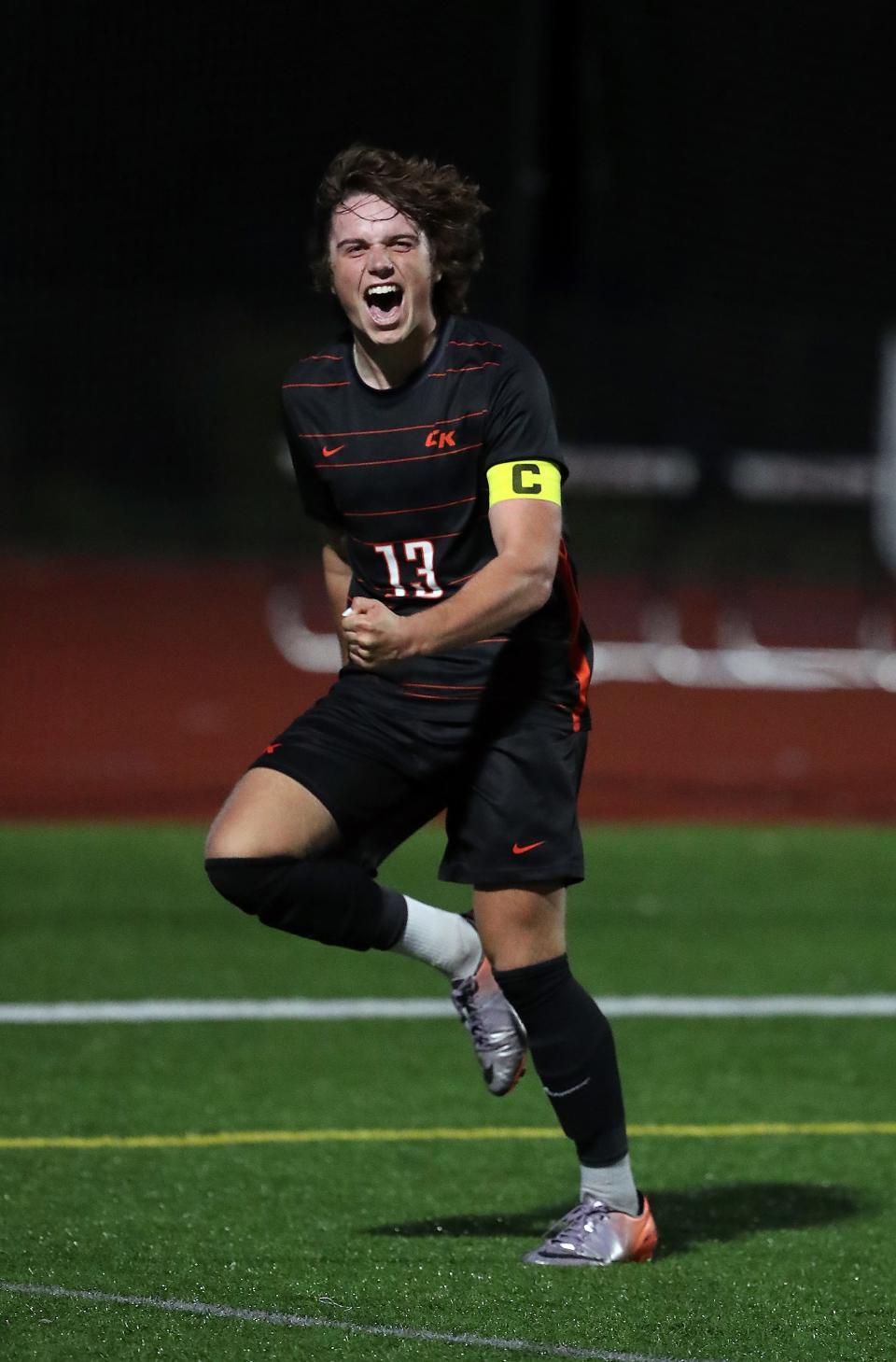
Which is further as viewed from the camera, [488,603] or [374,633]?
[488,603]

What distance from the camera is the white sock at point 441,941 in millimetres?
4379

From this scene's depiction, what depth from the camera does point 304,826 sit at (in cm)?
413

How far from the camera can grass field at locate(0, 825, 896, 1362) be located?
378 cm

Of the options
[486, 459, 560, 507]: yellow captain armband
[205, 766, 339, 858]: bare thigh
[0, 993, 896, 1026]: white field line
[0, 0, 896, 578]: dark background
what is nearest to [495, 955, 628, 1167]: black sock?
[205, 766, 339, 858]: bare thigh

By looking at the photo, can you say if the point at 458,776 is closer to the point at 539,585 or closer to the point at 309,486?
the point at 539,585

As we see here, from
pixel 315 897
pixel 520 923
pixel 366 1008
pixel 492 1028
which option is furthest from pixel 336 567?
pixel 366 1008

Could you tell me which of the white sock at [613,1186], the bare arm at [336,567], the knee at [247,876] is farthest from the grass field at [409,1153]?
the bare arm at [336,567]

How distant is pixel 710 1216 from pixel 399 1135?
92 cm

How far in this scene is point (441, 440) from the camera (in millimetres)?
4109

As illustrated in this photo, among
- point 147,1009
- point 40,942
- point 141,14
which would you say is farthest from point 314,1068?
point 141,14

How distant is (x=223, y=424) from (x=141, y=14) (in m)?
7.61

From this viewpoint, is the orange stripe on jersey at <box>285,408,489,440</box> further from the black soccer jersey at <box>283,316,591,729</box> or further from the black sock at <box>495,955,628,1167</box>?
the black sock at <box>495,955,628,1167</box>

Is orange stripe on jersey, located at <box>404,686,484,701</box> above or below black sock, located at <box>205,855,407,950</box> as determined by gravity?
above

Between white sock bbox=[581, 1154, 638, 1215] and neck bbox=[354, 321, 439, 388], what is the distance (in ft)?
5.26
